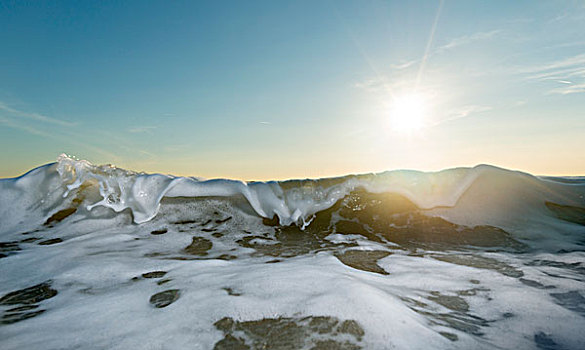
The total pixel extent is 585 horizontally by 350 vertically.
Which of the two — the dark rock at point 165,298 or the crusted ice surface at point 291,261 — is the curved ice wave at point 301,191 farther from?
the dark rock at point 165,298

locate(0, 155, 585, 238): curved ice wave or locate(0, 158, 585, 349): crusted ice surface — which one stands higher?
locate(0, 155, 585, 238): curved ice wave

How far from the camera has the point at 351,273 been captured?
3078mm

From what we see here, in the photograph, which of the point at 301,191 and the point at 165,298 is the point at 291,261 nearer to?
the point at 165,298

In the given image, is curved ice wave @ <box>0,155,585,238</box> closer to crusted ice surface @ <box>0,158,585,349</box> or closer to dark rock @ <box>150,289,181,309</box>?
crusted ice surface @ <box>0,158,585,349</box>

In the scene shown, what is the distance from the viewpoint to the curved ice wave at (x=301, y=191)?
5.97 m

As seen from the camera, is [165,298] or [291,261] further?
[291,261]

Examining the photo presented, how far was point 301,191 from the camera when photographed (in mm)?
6730

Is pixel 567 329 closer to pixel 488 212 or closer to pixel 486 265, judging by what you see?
pixel 486 265

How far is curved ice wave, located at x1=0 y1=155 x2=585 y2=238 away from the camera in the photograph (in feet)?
19.6

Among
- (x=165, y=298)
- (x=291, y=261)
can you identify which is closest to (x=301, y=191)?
(x=291, y=261)

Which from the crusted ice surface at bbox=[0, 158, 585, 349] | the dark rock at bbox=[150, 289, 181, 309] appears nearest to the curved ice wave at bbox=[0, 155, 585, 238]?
the crusted ice surface at bbox=[0, 158, 585, 349]

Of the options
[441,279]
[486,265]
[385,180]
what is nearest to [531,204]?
[385,180]

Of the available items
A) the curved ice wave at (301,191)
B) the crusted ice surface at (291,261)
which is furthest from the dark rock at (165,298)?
the curved ice wave at (301,191)

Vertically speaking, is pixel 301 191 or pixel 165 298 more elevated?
pixel 301 191
